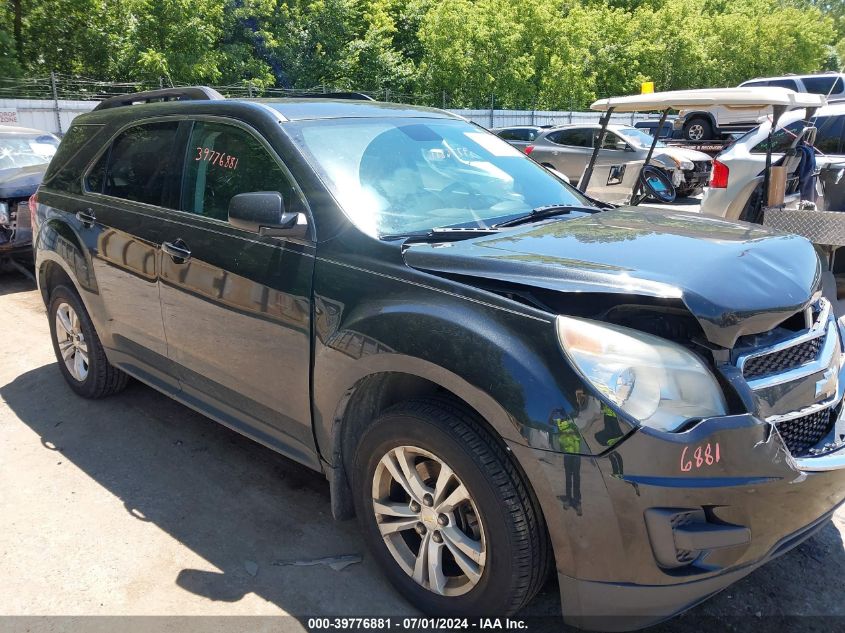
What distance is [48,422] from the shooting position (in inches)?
176

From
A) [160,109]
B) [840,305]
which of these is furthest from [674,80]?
[160,109]

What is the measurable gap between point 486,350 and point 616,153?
13.5 metres

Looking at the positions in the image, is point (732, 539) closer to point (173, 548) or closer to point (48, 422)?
point (173, 548)

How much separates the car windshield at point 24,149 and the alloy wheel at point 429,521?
26.7 ft

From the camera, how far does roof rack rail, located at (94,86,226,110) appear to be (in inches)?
152

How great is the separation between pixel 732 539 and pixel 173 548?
231 centimetres

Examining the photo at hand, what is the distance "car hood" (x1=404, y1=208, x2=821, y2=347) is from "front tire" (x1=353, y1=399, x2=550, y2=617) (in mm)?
530

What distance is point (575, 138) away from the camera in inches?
623

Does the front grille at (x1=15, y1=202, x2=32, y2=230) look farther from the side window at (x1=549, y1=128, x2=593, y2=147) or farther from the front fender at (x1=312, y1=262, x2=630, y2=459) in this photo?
the side window at (x1=549, y1=128, x2=593, y2=147)

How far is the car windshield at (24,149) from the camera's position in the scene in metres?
9.08

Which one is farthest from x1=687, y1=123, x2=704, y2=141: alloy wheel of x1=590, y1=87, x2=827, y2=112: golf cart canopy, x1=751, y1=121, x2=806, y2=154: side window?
x1=590, y1=87, x2=827, y2=112: golf cart canopy

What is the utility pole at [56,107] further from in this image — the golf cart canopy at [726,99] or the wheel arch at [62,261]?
the golf cart canopy at [726,99]

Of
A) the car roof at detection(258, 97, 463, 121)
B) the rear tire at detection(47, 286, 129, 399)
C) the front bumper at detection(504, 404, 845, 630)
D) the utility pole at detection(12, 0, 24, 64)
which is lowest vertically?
the rear tire at detection(47, 286, 129, 399)

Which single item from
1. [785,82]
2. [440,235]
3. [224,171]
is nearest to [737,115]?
[785,82]
